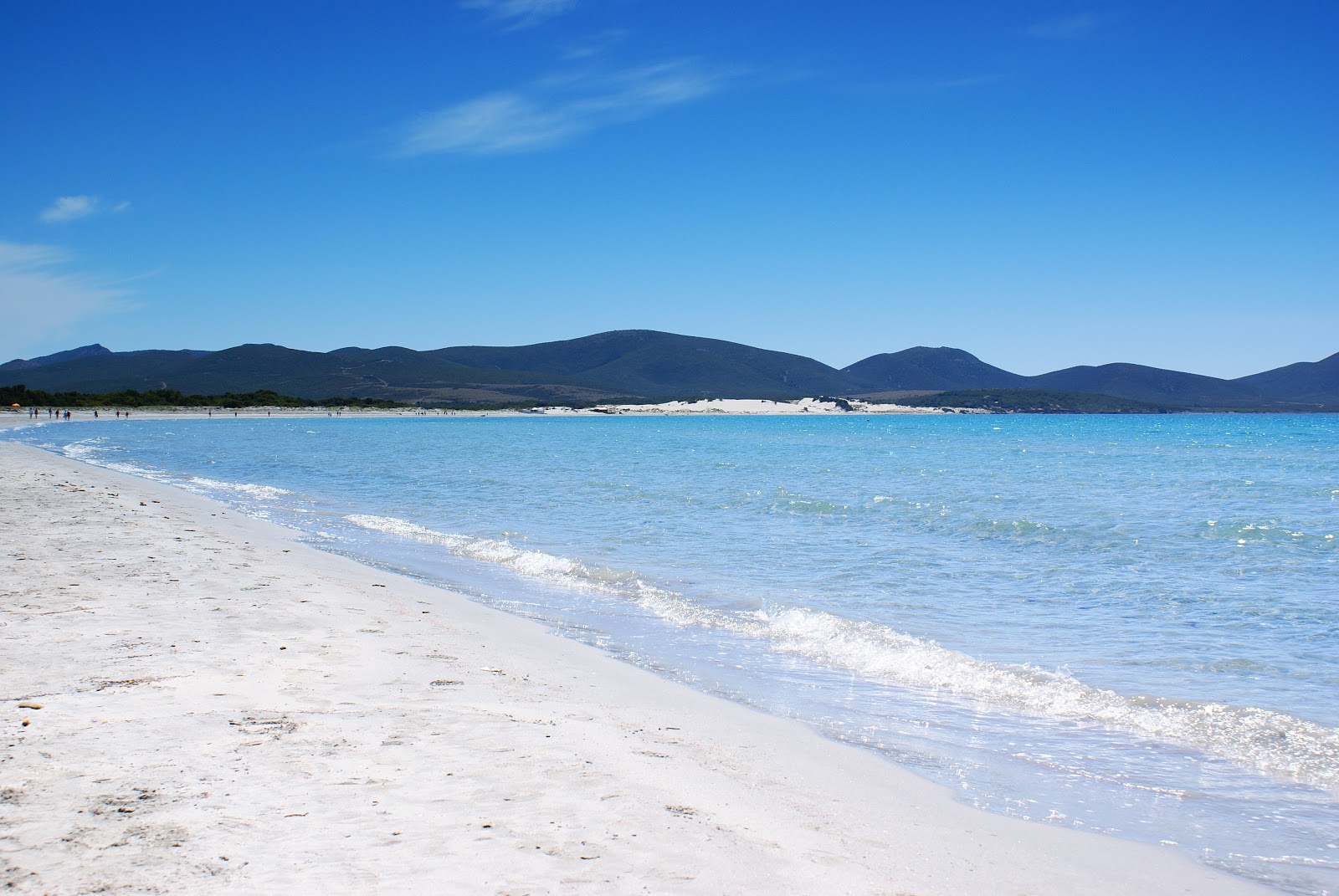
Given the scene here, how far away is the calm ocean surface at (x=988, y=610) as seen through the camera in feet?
17.8

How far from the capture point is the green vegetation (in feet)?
394

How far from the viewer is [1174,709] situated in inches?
268

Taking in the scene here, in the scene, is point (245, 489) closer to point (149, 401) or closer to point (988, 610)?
point (988, 610)

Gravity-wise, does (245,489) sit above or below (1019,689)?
above

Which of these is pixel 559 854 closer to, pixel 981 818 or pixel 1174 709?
pixel 981 818

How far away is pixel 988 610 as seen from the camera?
10.5 m

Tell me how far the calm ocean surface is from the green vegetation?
116 meters

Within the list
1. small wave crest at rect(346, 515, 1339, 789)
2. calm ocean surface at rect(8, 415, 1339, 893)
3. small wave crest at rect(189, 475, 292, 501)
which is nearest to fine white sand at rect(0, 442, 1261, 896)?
calm ocean surface at rect(8, 415, 1339, 893)

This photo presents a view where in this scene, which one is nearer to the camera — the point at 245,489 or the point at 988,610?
the point at 988,610

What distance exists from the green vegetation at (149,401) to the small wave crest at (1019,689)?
136 m

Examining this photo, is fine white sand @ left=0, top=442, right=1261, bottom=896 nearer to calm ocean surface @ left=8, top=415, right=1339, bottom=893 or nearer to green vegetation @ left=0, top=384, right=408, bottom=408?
calm ocean surface @ left=8, top=415, right=1339, bottom=893

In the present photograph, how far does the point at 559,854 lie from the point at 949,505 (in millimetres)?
19753

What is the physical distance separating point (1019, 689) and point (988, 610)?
10.8 feet

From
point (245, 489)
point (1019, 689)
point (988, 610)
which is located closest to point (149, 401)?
point (245, 489)
